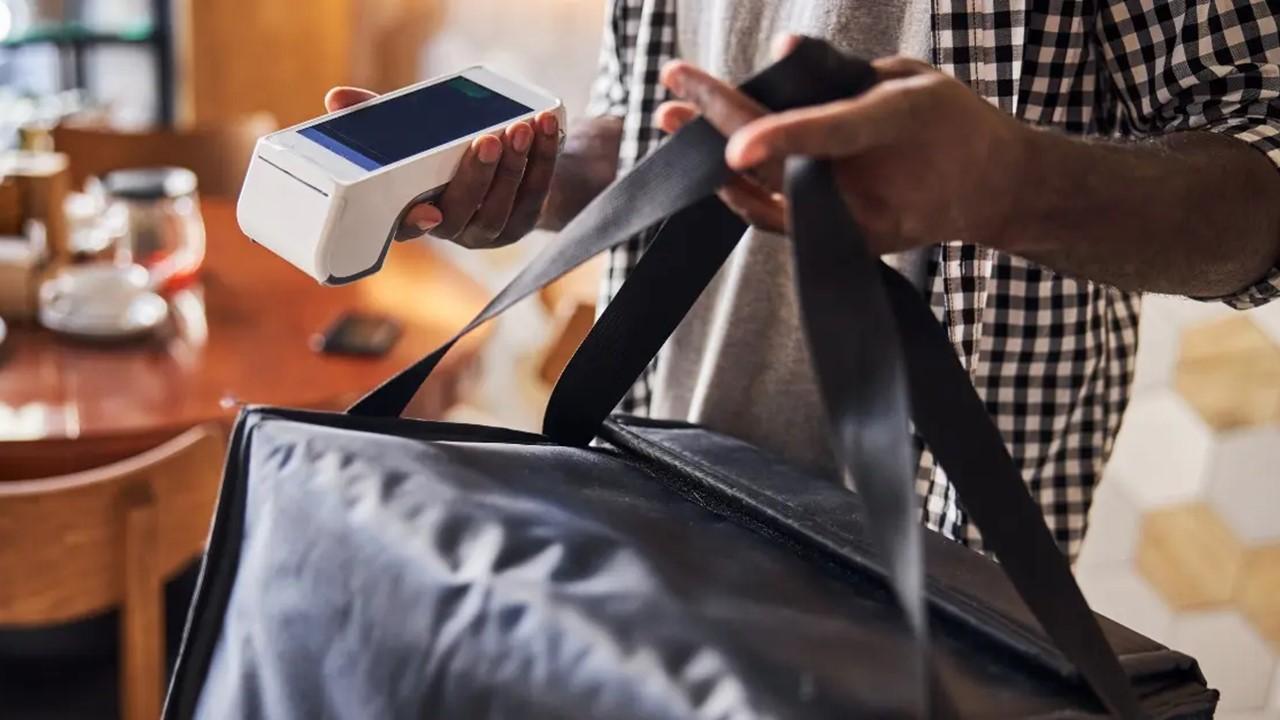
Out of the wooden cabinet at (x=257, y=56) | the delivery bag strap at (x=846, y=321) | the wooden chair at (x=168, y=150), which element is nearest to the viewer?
the delivery bag strap at (x=846, y=321)

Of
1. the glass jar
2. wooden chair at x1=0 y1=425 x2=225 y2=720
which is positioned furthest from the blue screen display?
the glass jar

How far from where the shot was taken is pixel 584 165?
83cm

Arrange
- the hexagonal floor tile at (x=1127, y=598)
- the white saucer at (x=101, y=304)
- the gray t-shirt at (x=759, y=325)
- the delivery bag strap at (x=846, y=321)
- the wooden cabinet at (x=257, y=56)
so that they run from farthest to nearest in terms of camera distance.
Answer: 1. the wooden cabinet at (x=257, y=56)
2. the white saucer at (x=101, y=304)
3. the hexagonal floor tile at (x=1127, y=598)
4. the gray t-shirt at (x=759, y=325)
5. the delivery bag strap at (x=846, y=321)

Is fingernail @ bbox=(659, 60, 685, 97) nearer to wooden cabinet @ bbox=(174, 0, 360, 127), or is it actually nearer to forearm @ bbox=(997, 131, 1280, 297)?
forearm @ bbox=(997, 131, 1280, 297)

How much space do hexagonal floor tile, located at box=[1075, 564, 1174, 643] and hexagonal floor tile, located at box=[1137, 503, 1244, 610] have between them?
0.05 feet

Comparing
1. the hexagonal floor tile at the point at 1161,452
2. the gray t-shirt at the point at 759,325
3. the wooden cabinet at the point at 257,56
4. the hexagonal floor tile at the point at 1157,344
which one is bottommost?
the wooden cabinet at the point at 257,56

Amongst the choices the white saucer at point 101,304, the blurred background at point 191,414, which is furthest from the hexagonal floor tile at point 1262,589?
the white saucer at point 101,304

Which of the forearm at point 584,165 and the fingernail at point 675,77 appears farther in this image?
the forearm at point 584,165

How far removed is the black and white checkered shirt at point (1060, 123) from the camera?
620 millimetres

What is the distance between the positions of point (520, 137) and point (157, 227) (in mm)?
1169

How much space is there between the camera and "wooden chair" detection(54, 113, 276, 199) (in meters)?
2.24

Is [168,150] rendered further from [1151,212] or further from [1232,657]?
[1151,212]

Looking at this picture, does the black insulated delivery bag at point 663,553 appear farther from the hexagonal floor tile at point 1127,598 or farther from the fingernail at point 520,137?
the hexagonal floor tile at point 1127,598

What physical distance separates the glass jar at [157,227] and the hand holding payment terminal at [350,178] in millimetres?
1086
